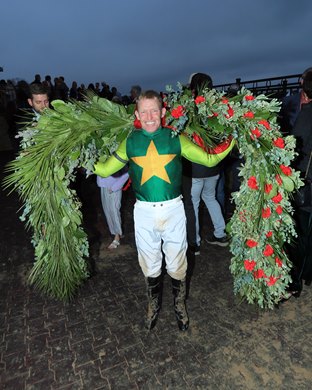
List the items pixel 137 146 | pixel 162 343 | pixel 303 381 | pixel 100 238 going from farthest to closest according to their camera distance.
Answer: pixel 100 238
pixel 162 343
pixel 137 146
pixel 303 381

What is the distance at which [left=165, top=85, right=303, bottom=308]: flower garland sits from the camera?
287 centimetres

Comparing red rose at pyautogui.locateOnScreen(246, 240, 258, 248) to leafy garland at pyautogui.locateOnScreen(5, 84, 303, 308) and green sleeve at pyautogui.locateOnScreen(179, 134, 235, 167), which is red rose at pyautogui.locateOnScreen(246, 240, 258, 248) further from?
green sleeve at pyautogui.locateOnScreen(179, 134, 235, 167)

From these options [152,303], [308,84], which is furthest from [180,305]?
[308,84]

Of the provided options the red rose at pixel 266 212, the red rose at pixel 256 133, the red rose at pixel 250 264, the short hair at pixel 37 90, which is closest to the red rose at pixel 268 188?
the red rose at pixel 266 212

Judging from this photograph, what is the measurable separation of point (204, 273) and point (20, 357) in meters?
2.39

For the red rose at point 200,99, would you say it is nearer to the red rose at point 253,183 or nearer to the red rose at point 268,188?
the red rose at point 253,183

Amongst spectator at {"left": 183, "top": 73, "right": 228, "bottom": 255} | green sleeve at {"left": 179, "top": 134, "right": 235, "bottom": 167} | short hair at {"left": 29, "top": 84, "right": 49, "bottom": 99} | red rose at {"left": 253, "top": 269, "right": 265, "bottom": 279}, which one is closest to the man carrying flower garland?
green sleeve at {"left": 179, "top": 134, "right": 235, "bottom": 167}

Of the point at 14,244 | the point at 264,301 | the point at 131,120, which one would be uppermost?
the point at 131,120

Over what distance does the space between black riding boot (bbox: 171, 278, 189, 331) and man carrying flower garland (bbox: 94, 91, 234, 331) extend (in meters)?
0.20

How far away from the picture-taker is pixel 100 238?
5418mm

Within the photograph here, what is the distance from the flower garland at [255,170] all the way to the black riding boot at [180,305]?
2.23 feet

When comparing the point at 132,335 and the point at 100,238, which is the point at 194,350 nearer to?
the point at 132,335

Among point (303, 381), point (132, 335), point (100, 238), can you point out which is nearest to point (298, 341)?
point (303, 381)

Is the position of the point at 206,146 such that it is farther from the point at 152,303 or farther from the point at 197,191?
the point at 152,303
